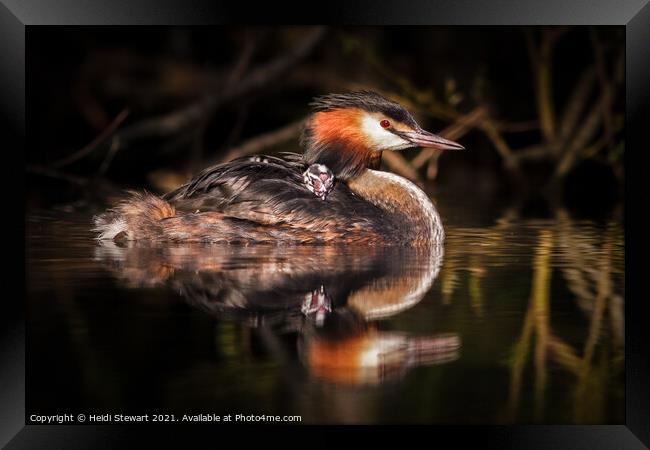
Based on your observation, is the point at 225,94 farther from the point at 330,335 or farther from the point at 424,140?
the point at 330,335

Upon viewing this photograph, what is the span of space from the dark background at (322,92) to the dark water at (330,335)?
4.36 m

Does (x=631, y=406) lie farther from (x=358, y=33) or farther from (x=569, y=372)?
(x=358, y=33)

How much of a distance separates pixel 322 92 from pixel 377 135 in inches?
202

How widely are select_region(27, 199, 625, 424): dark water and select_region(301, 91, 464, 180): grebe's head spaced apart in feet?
2.81

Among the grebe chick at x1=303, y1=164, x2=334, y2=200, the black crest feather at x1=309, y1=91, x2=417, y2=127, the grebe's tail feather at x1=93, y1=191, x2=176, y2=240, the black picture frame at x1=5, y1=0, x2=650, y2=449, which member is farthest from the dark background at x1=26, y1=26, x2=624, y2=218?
the black picture frame at x1=5, y1=0, x2=650, y2=449

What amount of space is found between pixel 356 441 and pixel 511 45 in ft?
30.2

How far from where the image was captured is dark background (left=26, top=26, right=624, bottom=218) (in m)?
10.5

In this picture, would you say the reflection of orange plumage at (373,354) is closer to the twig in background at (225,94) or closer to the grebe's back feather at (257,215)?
the grebe's back feather at (257,215)

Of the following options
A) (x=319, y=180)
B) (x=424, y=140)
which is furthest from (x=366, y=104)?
(x=319, y=180)

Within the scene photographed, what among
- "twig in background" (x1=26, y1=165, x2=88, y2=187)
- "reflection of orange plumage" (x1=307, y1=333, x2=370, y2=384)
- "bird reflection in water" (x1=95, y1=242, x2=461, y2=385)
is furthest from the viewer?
"twig in background" (x1=26, y1=165, x2=88, y2=187)

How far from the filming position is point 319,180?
6453 mm

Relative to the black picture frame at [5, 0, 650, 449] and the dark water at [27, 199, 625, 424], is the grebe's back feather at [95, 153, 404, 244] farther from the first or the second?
the black picture frame at [5, 0, 650, 449]

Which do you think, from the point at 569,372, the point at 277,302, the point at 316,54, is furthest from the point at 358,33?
the point at 569,372
